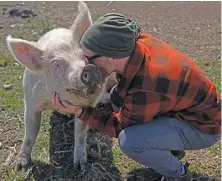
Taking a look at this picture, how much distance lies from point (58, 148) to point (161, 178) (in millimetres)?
754

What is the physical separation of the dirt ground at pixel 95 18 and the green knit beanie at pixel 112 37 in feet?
3.08

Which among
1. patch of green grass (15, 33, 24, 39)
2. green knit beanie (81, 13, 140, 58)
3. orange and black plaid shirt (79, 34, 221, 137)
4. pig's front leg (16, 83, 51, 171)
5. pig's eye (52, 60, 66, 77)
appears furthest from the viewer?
patch of green grass (15, 33, 24, 39)

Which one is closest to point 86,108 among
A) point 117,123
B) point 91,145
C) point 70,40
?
point 117,123

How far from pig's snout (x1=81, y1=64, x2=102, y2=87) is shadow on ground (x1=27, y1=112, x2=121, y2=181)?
0.80m

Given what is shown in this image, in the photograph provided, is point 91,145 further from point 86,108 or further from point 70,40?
point 70,40

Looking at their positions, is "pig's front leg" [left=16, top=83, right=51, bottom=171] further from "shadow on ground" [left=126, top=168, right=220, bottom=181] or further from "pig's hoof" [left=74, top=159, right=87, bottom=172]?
"shadow on ground" [left=126, top=168, right=220, bottom=181]

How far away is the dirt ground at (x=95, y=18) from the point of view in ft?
10.8

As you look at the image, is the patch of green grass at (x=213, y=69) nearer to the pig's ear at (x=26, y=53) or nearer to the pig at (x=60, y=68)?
the pig at (x=60, y=68)

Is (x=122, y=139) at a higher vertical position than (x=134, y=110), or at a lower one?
lower

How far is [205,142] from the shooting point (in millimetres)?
2969

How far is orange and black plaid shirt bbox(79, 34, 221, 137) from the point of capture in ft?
8.78

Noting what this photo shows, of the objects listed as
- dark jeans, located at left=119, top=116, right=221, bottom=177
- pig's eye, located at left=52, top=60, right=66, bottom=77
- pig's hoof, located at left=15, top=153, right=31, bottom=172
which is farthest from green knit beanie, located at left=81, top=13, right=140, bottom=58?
pig's hoof, located at left=15, top=153, right=31, bottom=172

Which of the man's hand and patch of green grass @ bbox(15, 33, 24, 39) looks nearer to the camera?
the man's hand

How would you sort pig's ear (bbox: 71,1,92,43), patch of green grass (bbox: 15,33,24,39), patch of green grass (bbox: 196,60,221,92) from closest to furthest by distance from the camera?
pig's ear (bbox: 71,1,92,43), patch of green grass (bbox: 196,60,221,92), patch of green grass (bbox: 15,33,24,39)
